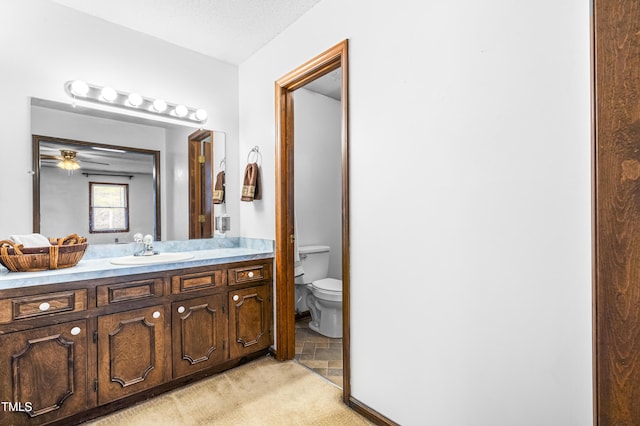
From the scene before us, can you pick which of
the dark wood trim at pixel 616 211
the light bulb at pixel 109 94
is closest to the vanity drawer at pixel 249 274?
the light bulb at pixel 109 94

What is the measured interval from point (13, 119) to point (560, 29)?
2763 millimetres

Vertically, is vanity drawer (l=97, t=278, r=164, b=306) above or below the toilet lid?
above

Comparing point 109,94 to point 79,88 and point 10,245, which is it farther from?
point 10,245

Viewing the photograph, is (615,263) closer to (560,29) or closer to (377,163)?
(560,29)

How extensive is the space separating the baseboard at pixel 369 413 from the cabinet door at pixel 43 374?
1.46m

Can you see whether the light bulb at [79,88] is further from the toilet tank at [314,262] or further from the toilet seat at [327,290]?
the toilet seat at [327,290]

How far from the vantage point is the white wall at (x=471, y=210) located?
1.10m

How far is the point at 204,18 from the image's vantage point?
2215 millimetres

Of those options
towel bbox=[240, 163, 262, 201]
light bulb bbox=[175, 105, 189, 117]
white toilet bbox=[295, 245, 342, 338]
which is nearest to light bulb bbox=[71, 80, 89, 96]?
light bulb bbox=[175, 105, 189, 117]

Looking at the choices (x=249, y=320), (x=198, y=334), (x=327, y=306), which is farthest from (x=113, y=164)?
(x=327, y=306)

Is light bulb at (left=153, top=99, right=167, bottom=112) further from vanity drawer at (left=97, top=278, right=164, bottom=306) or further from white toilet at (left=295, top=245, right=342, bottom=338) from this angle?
white toilet at (left=295, top=245, right=342, bottom=338)

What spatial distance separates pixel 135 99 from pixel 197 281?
1382 mm

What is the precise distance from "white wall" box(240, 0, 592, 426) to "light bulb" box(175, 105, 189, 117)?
1.36 metres

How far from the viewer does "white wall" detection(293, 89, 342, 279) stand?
3.42 metres
